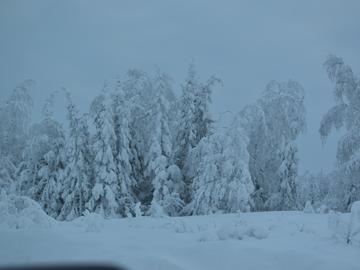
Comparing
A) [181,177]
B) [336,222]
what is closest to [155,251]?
[336,222]

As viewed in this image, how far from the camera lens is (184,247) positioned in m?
9.64

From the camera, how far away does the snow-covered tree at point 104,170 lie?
2769 centimetres

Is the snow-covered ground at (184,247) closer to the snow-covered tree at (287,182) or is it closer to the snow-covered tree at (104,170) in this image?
the snow-covered tree at (104,170)

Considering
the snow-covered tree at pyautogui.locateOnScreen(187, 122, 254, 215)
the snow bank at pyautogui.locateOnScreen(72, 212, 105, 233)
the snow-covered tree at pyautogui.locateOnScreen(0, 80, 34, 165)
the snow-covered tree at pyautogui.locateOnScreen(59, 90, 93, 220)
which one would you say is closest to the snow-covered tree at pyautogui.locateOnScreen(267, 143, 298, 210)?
the snow-covered tree at pyautogui.locateOnScreen(187, 122, 254, 215)

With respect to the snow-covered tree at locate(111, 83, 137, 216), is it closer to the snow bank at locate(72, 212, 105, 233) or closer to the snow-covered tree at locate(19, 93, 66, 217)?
the snow-covered tree at locate(19, 93, 66, 217)

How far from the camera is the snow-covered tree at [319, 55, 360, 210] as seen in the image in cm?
2652

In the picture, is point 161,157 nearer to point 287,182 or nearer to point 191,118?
point 191,118

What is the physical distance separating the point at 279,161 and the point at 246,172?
257 inches

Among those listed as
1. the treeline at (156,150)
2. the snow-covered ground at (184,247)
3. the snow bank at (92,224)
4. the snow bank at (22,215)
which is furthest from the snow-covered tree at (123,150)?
the snow-covered ground at (184,247)

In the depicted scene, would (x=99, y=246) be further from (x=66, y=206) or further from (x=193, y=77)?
(x=193, y=77)

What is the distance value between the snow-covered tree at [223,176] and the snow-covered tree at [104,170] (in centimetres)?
374

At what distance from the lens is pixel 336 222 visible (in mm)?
10234

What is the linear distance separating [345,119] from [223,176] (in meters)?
5.88

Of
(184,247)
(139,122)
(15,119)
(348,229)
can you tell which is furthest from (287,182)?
(184,247)
